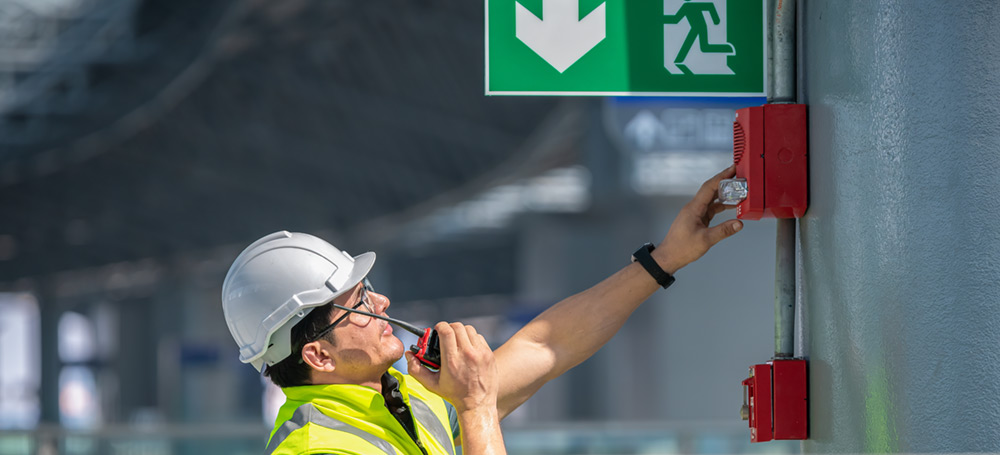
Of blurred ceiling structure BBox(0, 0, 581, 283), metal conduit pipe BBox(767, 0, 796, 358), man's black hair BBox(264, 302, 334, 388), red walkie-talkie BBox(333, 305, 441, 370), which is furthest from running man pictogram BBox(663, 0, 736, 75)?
blurred ceiling structure BBox(0, 0, 581, 283)

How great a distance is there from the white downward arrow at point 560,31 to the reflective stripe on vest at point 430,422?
3.38ft

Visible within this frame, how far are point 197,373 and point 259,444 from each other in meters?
27.8

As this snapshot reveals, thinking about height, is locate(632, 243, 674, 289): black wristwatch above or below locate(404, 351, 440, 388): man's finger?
above

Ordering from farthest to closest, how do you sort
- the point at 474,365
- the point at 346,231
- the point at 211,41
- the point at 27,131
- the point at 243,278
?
the point at 346,231
the point at 27,131
the point at 211,41
the point at 243,278
the point at 474,365

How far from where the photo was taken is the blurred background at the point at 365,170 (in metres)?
13.1

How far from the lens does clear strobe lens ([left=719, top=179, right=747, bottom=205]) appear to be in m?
2.87

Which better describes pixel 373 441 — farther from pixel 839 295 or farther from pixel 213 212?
pixel 213 212

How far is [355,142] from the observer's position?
2662cm

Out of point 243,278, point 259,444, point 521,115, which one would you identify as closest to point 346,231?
point 521,115

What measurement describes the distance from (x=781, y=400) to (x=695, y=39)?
0.91 meters

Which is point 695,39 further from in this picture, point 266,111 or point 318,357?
point 266,111

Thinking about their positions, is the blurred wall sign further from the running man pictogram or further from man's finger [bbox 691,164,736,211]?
the running man pictogram

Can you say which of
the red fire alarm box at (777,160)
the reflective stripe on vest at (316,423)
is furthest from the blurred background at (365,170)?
the reflective stripe on vest at (316,423)

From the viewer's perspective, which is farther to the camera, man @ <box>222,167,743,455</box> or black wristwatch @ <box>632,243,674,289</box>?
black wristwatch @ <box>632,243,674,289</box>
